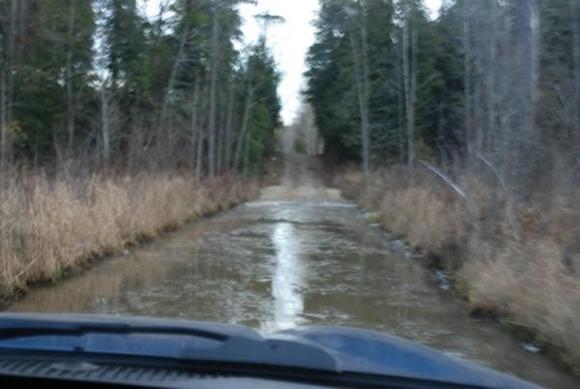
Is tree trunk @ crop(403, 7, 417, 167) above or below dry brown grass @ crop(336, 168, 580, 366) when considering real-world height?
above

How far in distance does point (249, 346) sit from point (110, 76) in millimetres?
29321

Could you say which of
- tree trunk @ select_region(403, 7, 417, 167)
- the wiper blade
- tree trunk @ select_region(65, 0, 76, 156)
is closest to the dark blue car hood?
the wiper blade

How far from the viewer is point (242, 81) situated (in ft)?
168

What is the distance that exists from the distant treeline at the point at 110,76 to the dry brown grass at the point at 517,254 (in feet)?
27.6

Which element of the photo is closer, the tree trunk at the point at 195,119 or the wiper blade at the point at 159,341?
the wiper blade at the point at 159,341

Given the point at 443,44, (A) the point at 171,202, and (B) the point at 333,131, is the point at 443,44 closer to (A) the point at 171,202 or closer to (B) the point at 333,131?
(B) the point at 333,131

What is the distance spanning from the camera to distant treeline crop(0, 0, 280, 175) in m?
25.7

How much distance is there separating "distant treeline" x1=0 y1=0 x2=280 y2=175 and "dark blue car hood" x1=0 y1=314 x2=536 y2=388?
15455 millimetres

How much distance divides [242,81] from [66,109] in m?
21.6

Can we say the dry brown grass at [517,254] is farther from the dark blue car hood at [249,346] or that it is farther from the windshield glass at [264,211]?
the dark blue car hood at [249,346]

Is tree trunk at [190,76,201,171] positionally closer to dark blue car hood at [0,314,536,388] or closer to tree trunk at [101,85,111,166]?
tree trunk at [101,85,111,166]

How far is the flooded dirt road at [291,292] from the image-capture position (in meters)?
8.81

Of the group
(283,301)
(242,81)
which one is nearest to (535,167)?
(283,301)

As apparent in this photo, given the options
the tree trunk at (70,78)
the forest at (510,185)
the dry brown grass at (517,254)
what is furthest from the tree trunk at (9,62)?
the dry brown grass at (517,254)
